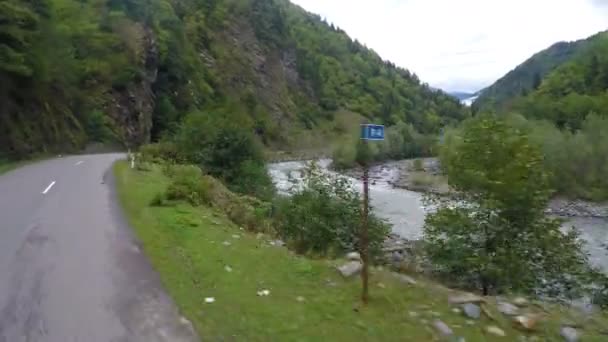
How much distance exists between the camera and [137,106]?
54.3 metres

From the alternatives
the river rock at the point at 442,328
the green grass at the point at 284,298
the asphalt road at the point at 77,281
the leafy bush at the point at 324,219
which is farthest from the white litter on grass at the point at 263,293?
the leafy bush at the point at 324,219

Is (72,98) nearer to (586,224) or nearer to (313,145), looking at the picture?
(586,224)

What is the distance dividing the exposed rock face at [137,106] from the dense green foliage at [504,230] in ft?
140

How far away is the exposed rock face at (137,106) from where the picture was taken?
1994 inches

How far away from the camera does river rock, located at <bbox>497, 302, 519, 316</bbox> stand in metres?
6.45

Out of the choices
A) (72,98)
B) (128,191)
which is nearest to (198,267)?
(128,191)

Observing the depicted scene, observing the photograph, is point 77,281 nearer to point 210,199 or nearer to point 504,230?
point 210,199

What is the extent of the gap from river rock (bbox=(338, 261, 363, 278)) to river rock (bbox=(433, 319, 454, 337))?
5.74 feet

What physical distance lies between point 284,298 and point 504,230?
275 inches

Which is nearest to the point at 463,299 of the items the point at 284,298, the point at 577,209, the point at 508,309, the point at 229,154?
the point at 508,309

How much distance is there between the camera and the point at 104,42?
176 feet

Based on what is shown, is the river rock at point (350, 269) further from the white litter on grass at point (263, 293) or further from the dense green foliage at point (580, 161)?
the dense green foliage at point (580, 161)

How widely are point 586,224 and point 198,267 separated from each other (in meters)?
34.3

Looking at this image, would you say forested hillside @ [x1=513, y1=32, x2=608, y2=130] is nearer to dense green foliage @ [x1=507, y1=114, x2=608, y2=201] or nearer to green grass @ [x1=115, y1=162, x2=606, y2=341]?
dense green foliage @ [x1=507, y1=114, x2=608, y2=201]
